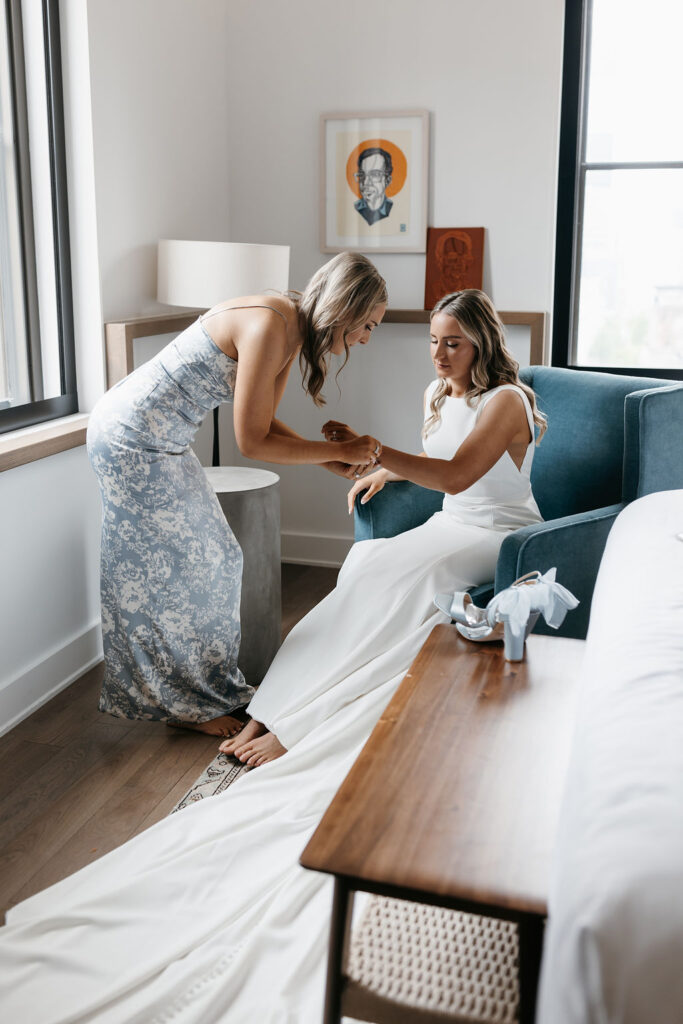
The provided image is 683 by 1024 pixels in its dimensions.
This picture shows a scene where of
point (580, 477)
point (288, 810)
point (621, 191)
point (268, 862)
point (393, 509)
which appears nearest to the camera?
point (268, 862)

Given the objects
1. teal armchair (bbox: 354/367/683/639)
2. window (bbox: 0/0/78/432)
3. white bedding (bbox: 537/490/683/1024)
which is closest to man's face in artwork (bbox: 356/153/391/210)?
teal armchair (bbox: 354/367/683/639)

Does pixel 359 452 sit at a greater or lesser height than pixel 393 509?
greater

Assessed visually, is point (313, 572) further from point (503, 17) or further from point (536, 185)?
point (503, 17)

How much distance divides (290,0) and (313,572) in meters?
2.35

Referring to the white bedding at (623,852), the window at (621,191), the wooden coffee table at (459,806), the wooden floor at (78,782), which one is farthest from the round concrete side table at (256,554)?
the white bedding at (623,852)

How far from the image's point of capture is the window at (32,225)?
2693 mm

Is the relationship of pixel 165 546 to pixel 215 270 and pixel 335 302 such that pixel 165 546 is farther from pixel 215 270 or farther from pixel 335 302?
pixel 215 270

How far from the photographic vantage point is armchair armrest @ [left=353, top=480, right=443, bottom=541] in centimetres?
284

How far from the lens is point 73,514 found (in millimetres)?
2887

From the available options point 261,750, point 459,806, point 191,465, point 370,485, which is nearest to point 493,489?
point 370,485

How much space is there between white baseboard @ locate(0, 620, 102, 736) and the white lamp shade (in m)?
1.16

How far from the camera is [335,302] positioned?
7.34 feet

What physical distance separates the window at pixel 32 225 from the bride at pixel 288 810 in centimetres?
101

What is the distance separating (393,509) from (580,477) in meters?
0.57
